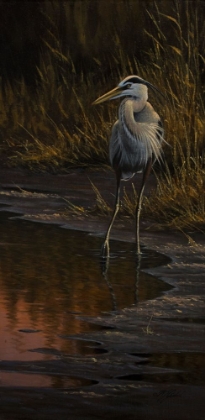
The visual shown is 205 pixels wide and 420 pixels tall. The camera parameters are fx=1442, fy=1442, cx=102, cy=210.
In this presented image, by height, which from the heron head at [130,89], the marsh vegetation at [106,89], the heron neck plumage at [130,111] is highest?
the heron head at [130,89]

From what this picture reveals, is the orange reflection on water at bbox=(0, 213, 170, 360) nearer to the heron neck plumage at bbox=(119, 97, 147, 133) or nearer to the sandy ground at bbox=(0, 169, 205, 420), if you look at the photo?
the sandy ground at bbox=(0, 169, 205, 420)

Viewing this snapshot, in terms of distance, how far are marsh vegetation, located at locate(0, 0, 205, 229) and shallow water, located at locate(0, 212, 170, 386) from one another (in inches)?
44.2

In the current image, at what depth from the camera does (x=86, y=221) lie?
35.5 ft

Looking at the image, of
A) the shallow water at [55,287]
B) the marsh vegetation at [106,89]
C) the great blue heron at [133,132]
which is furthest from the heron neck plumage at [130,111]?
the marsh vegetation at [106,89]

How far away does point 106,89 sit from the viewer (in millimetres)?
15953

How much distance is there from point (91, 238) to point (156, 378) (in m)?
4.41

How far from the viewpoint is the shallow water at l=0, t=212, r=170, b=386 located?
616 centimetres

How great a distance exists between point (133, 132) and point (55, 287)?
1753 mm

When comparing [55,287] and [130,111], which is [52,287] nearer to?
[55,287]

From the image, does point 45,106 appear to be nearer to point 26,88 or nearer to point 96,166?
point 26,88

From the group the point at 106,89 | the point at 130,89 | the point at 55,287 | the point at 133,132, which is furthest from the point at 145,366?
the point at 106,89

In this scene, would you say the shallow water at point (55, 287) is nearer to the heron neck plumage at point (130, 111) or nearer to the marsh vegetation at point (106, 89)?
the heron neck plumage at point (130, 111)

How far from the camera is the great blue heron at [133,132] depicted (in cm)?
913

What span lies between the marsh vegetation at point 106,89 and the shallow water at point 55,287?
3.69ft
